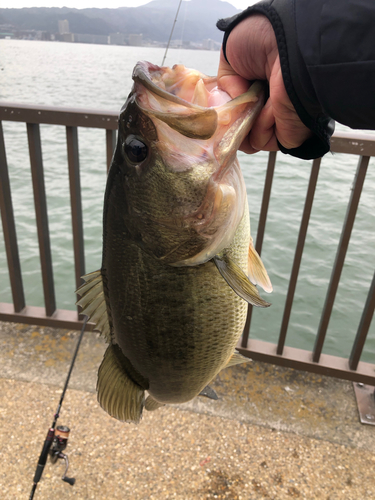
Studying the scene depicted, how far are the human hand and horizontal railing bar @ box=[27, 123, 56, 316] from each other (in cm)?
187

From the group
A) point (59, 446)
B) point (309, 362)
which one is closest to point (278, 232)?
point (309, 362)

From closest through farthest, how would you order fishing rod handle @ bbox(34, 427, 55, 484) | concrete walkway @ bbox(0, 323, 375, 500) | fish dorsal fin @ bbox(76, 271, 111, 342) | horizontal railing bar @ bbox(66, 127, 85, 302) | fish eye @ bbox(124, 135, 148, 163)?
fish eye @ bbox(124, 135, 148, 163) → fish dorsal fin @ bbox(76, 271, 111, 342) → fishing rod handle @ bbox(34, 427, 55, 484) → concrete walkway @ bbox(0, 323, 375, 500) → horizontal railing bar @ bbox(66, 127, 85, 302)

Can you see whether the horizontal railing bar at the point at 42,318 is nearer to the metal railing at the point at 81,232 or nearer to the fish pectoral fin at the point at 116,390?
the metal railing at the point at 81,232

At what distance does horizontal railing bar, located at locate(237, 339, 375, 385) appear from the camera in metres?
2.78

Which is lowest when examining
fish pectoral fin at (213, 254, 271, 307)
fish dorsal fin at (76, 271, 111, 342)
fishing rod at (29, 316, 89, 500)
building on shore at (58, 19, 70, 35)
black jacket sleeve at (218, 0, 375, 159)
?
fishing rod at (29, 316, 89, 500)

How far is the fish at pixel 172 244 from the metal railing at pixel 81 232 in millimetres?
1289

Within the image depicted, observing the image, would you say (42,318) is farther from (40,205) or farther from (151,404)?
(151,404)

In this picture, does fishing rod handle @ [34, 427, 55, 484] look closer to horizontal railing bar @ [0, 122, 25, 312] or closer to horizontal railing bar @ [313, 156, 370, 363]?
horizontal railing bar @ [0, 122, 25, 312]

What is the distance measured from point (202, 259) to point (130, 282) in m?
0.27

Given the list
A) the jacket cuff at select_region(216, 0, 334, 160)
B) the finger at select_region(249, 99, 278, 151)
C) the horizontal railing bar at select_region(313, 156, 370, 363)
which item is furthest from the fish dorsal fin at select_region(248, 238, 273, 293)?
the horizontal railing bar at select_region(313, 156, 370, 363)

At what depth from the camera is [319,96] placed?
0.94m

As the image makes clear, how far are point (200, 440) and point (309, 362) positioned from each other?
39.4 inches

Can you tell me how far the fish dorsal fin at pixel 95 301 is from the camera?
55.8 inches

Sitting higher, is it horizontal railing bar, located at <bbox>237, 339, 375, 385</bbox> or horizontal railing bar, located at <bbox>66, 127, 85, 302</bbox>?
horizontal railing bar, located at <bbox>66, 127, 85, 302</bbox>
